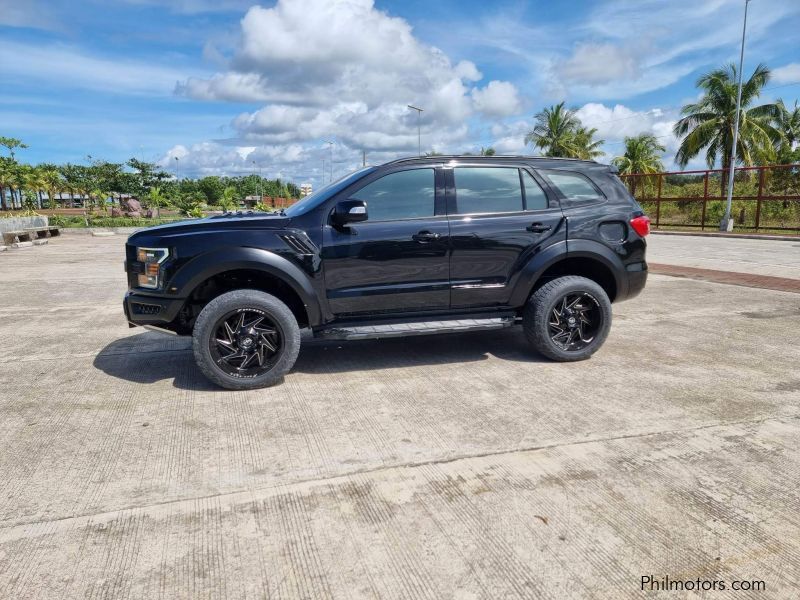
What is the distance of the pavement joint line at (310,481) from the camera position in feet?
8.05

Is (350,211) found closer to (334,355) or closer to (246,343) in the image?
(246,343)

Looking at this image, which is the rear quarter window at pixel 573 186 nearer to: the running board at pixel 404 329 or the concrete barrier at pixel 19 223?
the running board at pixel 404 329

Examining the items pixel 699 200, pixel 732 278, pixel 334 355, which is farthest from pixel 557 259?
pixel 699 200

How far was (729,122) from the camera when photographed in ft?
104

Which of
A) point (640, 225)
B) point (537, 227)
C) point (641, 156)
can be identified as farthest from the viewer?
point (641, 156)

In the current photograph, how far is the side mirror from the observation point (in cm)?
401

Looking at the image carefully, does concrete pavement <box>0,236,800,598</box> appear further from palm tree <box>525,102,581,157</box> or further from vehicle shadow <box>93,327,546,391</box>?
palm tree <box>525,102,581,157</box>

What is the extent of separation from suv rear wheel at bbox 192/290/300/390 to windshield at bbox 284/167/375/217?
74cm

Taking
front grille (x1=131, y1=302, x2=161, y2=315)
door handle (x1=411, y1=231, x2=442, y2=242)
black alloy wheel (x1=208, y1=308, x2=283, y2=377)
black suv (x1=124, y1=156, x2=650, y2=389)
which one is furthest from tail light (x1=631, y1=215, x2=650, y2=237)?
front grille (x1=131, y1=302, x2=161, y2=315)

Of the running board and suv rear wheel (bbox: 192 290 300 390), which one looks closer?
suv rear wheel (bbox: 192 290 300 390)

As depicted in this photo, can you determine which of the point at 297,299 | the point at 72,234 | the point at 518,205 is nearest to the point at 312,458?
the point at 297,299

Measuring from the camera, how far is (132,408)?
3770 millimetres

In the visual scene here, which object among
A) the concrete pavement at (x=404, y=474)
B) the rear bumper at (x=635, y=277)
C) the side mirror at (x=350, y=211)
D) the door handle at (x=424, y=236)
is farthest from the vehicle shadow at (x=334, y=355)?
the side mirror at (x=350, y=211)

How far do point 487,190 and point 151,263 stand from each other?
8.75 feet
